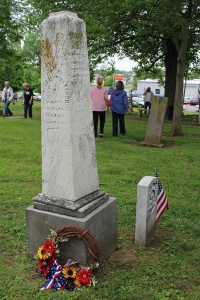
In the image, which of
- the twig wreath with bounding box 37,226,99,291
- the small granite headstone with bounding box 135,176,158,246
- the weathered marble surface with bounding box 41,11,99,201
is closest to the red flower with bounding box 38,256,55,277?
the twig wreath with bounding box 37,226,99,291

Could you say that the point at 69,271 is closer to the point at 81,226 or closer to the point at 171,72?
the point at 81,226

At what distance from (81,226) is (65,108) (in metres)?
1.07

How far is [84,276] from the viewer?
120 inches

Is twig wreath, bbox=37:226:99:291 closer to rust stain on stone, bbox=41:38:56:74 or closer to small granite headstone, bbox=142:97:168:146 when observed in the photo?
rust stain on stone, bbox=41:38:56:74

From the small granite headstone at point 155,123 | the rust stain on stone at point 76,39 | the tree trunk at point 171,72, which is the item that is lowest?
the small granite headstone at point 155,123

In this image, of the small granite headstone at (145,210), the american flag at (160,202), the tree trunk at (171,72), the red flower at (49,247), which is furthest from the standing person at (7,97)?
the red flower at (49,247)

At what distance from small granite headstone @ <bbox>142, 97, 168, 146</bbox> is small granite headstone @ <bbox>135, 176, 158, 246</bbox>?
19.9 feet

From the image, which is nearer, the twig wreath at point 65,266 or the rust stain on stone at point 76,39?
the twig wreath at point 65,266

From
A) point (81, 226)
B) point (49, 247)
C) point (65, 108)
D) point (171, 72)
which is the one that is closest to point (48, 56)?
point (65, 108)

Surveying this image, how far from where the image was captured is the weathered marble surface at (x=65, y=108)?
126 inches

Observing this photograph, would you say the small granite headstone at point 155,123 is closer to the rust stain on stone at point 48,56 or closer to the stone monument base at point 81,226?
the stone monument base at point 81,226

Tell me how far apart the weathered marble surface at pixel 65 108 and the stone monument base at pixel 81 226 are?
218 mm

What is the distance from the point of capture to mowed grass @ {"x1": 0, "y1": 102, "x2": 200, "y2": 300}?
305cm

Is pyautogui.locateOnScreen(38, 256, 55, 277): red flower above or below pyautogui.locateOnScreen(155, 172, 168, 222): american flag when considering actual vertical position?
below
